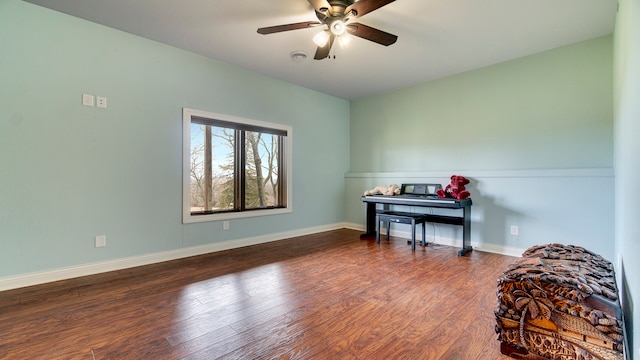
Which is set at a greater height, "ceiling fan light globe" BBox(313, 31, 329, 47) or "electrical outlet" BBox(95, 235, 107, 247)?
"ceiling fan light globe" BBox(313, 31, 329, 47)

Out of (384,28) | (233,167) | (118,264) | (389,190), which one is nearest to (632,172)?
(384,28)

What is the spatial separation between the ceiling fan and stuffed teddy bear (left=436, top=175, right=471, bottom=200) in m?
2.22

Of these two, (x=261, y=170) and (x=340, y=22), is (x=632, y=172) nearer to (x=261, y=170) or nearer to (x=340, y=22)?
(x=340, y=22)

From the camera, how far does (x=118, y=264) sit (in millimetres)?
3049

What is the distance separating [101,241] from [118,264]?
307 mm

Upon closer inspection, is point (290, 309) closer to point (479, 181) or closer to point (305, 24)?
point (305, 24)

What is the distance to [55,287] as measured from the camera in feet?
8.38

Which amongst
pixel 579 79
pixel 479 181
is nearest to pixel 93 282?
pixel 479 181

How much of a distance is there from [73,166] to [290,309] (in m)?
2.59

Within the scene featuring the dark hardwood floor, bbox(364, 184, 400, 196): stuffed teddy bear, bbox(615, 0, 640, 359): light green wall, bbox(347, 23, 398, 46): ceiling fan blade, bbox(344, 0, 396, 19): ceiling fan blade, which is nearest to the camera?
bbox(615, 0, 640, 359): light green wall

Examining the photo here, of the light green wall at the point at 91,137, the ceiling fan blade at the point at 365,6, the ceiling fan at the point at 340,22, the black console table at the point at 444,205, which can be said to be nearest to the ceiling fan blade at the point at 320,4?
the ceiling fan at the point at 340,22

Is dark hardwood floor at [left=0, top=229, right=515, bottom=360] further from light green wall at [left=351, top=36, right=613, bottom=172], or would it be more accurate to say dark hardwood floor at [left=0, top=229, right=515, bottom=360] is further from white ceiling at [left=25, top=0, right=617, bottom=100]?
white ceiling at [left=25, top=0, right=617, bottom=100]

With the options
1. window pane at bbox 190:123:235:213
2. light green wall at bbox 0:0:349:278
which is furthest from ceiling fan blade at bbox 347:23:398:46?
window pane at bbox 190:123:235:213

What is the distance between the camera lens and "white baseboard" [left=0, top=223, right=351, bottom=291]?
100 inches
